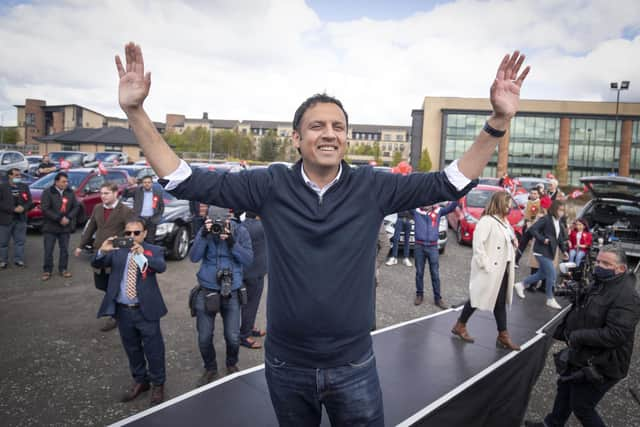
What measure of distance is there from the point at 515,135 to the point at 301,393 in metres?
63.0

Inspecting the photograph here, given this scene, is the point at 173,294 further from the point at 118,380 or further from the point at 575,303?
the point at 575,303

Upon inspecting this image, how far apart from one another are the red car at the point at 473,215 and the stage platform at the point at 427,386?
7.49m

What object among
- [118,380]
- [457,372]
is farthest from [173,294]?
[457,372]

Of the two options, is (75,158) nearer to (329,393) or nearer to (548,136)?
(329,393)

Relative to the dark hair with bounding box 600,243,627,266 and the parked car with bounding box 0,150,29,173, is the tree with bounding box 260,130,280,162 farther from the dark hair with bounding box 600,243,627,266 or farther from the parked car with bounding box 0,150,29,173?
the dark hair with bounding box 600,243,627,266

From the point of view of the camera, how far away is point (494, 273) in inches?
203

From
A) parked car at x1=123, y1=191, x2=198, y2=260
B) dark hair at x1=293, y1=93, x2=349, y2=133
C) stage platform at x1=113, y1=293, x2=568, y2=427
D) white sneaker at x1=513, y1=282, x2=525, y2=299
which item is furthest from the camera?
parked car at x1=123, y1=191, x2=198, y2=260

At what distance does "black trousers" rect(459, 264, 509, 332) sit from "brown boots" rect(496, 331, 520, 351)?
6cm

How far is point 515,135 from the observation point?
56938 millimetres

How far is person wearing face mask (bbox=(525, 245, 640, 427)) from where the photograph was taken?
329 cm

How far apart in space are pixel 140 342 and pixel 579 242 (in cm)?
908

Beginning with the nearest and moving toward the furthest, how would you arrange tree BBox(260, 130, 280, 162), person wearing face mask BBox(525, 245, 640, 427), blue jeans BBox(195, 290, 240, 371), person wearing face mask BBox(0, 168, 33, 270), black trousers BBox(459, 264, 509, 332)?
person wearing face mask BBox(525, 245, 640, 427), blue jeans BBox(195, 290, 240, 371), black trousers BBox(459, 264, 509, 332), person wearing face mask BBox(0, 168, 33, 270), tree BBox(260, 130, 280, 162)

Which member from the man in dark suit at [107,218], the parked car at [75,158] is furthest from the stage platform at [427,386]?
the parked car at [75,158]

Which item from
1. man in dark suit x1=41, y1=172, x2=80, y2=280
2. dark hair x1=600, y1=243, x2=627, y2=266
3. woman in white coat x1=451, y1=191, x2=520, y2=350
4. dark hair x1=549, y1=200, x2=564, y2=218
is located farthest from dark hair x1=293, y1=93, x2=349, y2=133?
man in dark suit x1=41, y1=172, x2=80, y2=280
